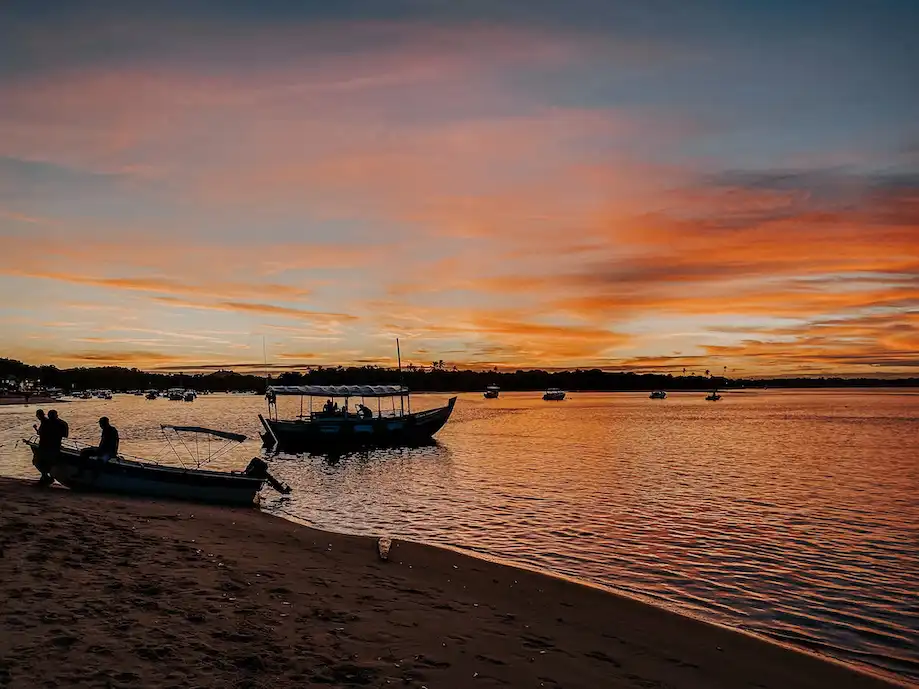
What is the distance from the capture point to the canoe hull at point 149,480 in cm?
2358

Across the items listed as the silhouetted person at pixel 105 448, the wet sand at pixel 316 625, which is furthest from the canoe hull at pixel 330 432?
the wet sand at pixel 316 625

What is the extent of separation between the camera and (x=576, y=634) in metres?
11.1

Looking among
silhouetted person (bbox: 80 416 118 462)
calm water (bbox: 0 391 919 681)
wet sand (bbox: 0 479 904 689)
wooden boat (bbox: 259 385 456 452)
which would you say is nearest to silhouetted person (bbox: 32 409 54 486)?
silhouetted person (bbox: 80 416 118 462)

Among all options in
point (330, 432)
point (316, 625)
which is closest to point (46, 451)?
point (316, 625)

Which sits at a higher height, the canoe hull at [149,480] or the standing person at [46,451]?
the standing person at [46,451]

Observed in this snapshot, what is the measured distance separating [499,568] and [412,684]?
7872 millimetres

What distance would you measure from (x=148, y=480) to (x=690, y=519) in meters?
21.0

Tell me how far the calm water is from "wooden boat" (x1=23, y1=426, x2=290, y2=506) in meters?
2.38

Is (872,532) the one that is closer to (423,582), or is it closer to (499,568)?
(499,568)

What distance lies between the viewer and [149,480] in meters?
24.0

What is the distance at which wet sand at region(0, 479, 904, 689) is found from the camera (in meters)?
7.90

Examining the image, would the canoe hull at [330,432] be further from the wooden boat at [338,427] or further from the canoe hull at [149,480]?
the canoe hull at [149,480]

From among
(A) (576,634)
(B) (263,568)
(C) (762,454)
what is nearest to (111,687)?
(B) (263,568)

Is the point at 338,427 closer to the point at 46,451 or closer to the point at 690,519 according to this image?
the point at 46,451
